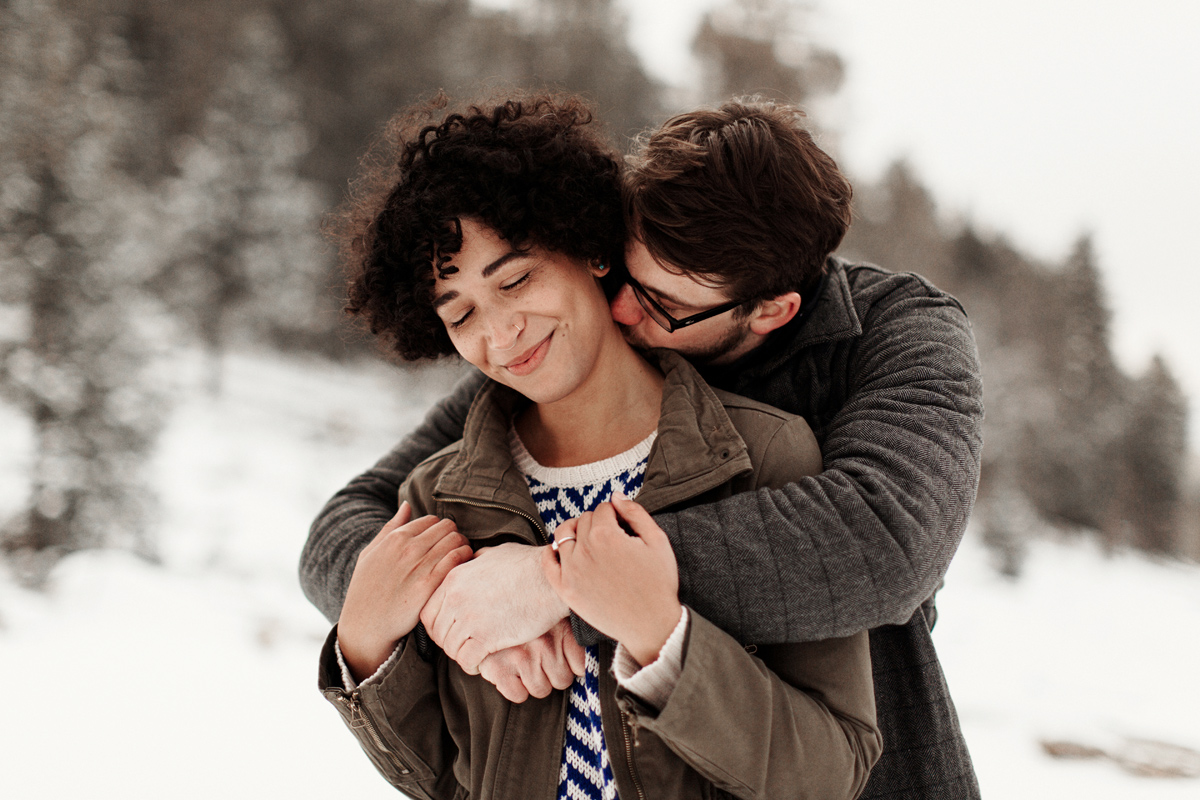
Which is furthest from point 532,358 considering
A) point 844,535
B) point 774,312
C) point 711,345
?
point 844,535

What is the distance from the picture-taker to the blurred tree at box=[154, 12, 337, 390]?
551 inches

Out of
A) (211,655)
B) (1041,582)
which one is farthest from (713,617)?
(1041,582)

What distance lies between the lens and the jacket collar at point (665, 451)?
50.0 inches

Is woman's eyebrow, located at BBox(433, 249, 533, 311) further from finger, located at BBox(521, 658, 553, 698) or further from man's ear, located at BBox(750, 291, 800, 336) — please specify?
finger, located at BBox(521, 658, 553, 698)

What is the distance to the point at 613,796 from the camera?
4.16 feet

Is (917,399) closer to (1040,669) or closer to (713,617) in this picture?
(713,617)

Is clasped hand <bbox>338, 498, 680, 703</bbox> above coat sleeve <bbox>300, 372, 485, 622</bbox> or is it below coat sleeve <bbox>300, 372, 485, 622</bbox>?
below

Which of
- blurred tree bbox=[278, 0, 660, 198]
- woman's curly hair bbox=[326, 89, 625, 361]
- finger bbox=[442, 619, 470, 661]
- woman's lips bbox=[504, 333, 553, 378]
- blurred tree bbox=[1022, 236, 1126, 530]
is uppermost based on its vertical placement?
blurred tree bbox=[278, 0, 660, 198]

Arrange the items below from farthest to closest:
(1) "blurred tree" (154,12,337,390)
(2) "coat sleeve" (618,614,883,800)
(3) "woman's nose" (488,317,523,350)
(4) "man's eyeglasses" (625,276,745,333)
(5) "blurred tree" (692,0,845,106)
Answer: (1) "blurred tree" (154,12,337,390) < (5) "blurred tree" (692,0,845,106) < (4) "man's eyeglasses" (625,276,745,333) < (3) "woman's nose" (488,317,523,350) < (2) "coat sleeve" (618,614,883,800)

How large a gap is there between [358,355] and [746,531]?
17958 millimetres

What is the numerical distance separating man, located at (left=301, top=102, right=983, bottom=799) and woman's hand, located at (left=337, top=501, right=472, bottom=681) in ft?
0.15

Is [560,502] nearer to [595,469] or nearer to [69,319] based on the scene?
[595,469]

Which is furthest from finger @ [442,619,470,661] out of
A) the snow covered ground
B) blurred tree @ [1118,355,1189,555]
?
blurred tree @ [1118,355,1189,555]

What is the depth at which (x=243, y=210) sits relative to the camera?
46.2ft
